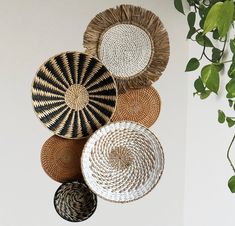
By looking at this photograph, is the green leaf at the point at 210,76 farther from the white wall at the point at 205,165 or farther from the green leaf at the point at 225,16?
the white wall at the point at 205,165

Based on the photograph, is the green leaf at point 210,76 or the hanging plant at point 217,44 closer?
the hanging plant at point 217,44

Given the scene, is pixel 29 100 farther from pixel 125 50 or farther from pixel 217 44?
pixel 217 44

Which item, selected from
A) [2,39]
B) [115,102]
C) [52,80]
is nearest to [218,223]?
[115,102]

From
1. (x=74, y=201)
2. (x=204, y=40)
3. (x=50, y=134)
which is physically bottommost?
(x=74, y=201)

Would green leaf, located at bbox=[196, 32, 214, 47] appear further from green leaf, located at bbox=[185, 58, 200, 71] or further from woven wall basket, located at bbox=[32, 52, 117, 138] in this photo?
woven wall basket, located at bbox=[32, 52, 117, 138]

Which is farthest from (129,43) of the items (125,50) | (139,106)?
(139,106)

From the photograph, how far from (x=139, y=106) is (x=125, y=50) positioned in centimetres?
21

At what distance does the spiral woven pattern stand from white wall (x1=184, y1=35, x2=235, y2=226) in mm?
264

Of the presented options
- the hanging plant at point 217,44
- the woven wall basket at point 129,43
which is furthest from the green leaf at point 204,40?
the woven wall basket at point 129,43

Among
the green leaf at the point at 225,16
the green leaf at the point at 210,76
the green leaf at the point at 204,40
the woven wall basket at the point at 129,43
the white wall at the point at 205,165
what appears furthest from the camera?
the white wall at the point at 205,165

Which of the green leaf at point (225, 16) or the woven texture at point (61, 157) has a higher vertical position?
the green leaf at point (225, 16)

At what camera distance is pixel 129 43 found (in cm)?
A: 143

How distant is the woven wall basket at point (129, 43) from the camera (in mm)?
1415

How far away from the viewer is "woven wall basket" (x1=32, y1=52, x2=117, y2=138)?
137 cm
